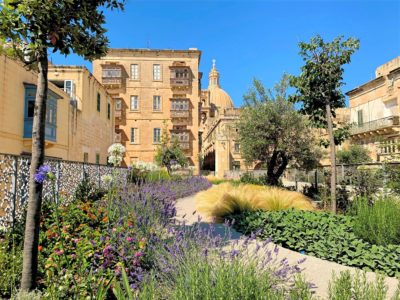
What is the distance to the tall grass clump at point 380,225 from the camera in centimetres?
502

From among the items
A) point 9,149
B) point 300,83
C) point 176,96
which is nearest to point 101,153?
point 9,149

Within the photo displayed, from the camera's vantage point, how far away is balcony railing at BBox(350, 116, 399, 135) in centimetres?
2942

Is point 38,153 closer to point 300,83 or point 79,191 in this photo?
point 79,191

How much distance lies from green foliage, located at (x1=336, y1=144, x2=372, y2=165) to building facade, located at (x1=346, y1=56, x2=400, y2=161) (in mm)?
689

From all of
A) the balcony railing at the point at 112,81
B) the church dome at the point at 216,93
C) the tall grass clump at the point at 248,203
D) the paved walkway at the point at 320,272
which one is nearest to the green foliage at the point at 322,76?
the tall grass clump at the point at 248,203

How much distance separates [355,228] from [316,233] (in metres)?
0.74

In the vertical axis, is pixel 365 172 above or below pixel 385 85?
below


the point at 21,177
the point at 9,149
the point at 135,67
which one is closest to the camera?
the point at 21,177

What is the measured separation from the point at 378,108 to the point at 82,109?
2910cm

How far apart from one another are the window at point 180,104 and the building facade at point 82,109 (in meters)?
13.7

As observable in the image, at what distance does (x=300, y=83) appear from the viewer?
9.45 metres

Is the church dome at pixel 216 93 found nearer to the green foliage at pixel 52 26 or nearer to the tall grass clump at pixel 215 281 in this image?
the green foliage at pixel 52 26

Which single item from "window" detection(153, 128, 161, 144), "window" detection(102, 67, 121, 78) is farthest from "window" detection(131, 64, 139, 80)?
"window" detection(153, 128, 161, 144)

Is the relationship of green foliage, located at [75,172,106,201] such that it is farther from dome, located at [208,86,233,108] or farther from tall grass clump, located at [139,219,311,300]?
dome, located at [208,86,233,108]
